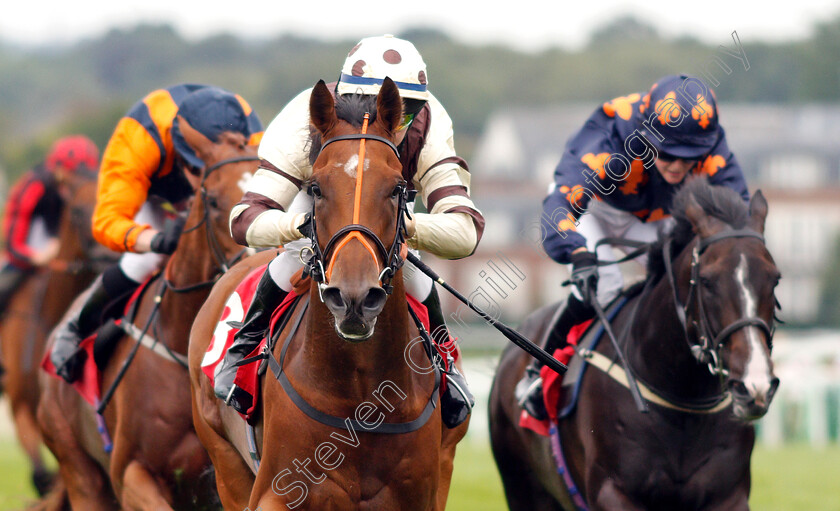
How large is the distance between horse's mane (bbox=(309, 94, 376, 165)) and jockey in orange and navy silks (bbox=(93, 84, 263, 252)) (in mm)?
2084

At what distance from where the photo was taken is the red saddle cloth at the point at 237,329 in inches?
170

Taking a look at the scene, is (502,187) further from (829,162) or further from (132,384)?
(132,384)

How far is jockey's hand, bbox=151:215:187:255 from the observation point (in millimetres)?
5812

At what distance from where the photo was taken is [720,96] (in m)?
82.4

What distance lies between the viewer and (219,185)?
552cm

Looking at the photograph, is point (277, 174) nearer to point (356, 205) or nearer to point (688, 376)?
point (356, 205)

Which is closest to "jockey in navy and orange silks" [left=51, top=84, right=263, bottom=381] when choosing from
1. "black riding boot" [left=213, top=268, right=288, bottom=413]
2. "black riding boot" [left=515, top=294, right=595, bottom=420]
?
"black riding boot" [left=213, top=268, right=288, bottom=413]

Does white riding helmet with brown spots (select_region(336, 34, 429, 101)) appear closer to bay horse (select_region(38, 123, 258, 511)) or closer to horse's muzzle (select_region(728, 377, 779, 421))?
bay horse (select_region(38, 123, 258, 511))

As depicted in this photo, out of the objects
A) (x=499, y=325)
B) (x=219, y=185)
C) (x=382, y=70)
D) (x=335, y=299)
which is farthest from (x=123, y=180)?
(x=335, y=299)

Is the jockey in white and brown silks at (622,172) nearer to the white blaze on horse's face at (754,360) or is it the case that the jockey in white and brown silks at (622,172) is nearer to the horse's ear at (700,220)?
the horse's ear at (700,220)

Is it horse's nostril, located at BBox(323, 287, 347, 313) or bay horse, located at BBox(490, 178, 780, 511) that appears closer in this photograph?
horse's nostril, located at BBox(323, 287, 347, 313)

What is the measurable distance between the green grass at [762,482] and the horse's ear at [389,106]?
4990 millimetres

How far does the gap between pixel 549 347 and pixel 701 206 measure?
1.26m

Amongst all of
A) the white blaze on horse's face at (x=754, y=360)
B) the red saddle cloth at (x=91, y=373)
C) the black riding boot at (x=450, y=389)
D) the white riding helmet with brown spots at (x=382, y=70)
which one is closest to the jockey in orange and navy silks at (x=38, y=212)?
the red saddle cloth at (x=91, y=373)
